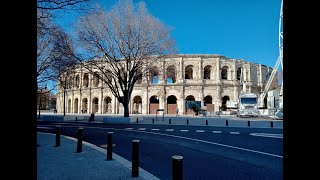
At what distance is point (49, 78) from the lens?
16625 mm

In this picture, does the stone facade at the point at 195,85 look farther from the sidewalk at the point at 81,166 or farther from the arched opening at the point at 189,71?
the sidewalk at the point at 81,166

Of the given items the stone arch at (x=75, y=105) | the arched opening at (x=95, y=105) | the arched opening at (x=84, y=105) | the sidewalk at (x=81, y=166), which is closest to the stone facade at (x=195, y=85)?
the arched opening at (x=95, y=105)

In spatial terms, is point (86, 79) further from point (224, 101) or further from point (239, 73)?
point (239, 73)

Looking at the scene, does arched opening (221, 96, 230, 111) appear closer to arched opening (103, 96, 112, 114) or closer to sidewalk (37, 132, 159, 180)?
arched opening (103, 96, 112, 114)

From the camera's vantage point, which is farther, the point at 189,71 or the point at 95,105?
the point at 95,105

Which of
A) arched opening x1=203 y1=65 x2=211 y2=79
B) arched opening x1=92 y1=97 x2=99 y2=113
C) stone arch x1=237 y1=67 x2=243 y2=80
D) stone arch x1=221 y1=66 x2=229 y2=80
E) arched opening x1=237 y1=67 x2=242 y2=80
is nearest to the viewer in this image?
stone arch x1=221 y1=66 x2=229 y2=80

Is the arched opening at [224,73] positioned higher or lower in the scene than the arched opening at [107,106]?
higher


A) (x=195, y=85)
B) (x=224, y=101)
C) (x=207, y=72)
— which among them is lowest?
(x=224, y=101)

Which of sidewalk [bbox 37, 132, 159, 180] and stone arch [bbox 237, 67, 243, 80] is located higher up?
stone arch [bbox 237, 67, 243, 80]

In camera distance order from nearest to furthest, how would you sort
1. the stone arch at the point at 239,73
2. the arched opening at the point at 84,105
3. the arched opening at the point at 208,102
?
the arched opening at the point at 208,102 → the stone arch at the point at 239,73 → the arched opening at the point at 84,105

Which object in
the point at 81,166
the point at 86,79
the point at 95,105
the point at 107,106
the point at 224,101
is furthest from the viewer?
the point at 95,105

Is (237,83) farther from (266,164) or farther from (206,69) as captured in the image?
(266,164)

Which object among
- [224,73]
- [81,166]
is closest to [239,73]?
[224,73]

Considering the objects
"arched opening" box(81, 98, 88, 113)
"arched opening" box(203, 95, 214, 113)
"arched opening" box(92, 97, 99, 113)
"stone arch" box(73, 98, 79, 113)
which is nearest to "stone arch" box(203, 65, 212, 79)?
"arched opening" box(203, 95, 214, 113)
